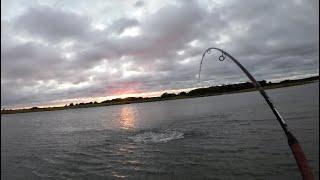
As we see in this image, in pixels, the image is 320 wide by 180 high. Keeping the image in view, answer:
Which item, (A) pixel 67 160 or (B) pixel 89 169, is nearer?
(B) pixel 89 169

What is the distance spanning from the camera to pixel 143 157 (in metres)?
31.3

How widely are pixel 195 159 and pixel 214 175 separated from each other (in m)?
5.39

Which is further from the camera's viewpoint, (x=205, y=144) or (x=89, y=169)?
(x=205, y=144)

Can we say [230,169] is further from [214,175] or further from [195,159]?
[195,159]

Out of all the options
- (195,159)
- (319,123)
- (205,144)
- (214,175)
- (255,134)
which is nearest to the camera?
(214,175)

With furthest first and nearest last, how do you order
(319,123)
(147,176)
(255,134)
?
(319,123) < (255,134) < (147,176)

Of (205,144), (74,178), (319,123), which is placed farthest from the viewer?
(319,123)

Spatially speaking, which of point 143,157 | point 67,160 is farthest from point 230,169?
point 67,160

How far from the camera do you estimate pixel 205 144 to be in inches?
1361

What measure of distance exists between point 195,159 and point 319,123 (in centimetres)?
1864

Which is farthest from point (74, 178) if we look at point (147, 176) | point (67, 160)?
point (67, 160)

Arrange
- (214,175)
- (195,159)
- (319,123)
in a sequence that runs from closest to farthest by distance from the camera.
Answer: (214,175), (195,159), (319,123)

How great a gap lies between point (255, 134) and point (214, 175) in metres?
15.4

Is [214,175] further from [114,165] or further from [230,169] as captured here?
[114,165]
